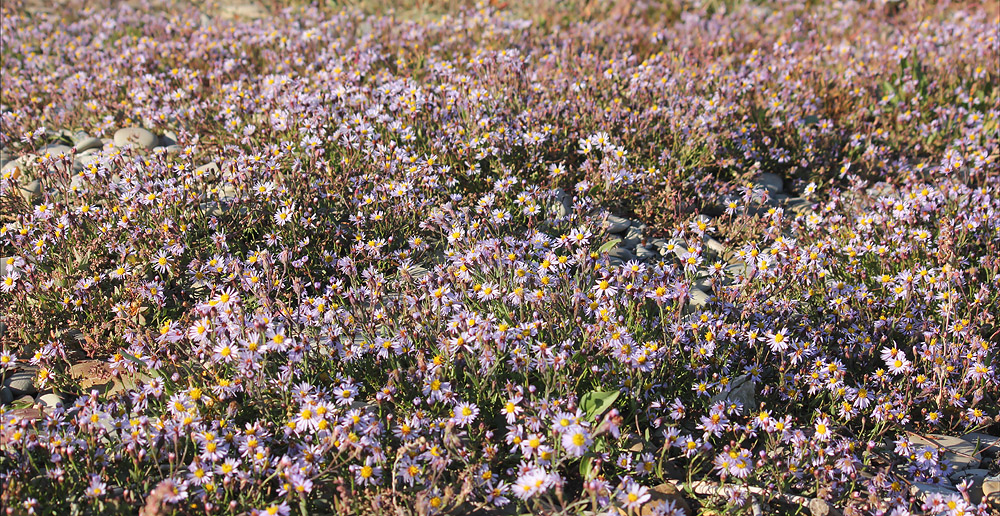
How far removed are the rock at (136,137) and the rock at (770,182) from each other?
4.75 metres

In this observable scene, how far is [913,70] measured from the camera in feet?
22.4

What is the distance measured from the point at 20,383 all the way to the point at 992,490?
15.0 feet

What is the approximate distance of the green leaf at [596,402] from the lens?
3.07 meters

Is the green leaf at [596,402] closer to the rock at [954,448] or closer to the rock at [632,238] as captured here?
Answer: the rock at [954,448]

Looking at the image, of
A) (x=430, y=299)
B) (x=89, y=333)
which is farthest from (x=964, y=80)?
(x=89, y=333)

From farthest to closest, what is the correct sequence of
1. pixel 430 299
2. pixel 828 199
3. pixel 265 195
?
pixel 828 199, pixel 265 195, pixel 430 299

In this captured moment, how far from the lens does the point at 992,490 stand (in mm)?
3076

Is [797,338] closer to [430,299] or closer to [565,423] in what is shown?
[565,423]

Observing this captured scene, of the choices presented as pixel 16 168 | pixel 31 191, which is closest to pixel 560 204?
pixel 31 191

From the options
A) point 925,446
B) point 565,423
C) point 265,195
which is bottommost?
point 925,446

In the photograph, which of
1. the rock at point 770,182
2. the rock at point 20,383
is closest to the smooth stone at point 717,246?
the rock at point 770,182

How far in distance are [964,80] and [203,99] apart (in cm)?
712

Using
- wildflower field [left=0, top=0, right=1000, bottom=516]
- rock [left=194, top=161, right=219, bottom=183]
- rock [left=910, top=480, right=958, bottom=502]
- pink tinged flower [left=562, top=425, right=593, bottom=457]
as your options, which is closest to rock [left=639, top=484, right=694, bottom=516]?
wildflower field [left=0, top=0, right=1000, bottom=516]

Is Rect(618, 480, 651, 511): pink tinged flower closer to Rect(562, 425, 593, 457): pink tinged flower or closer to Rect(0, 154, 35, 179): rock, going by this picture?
Rect(562, 425, 593, 457): pink tinged flower
